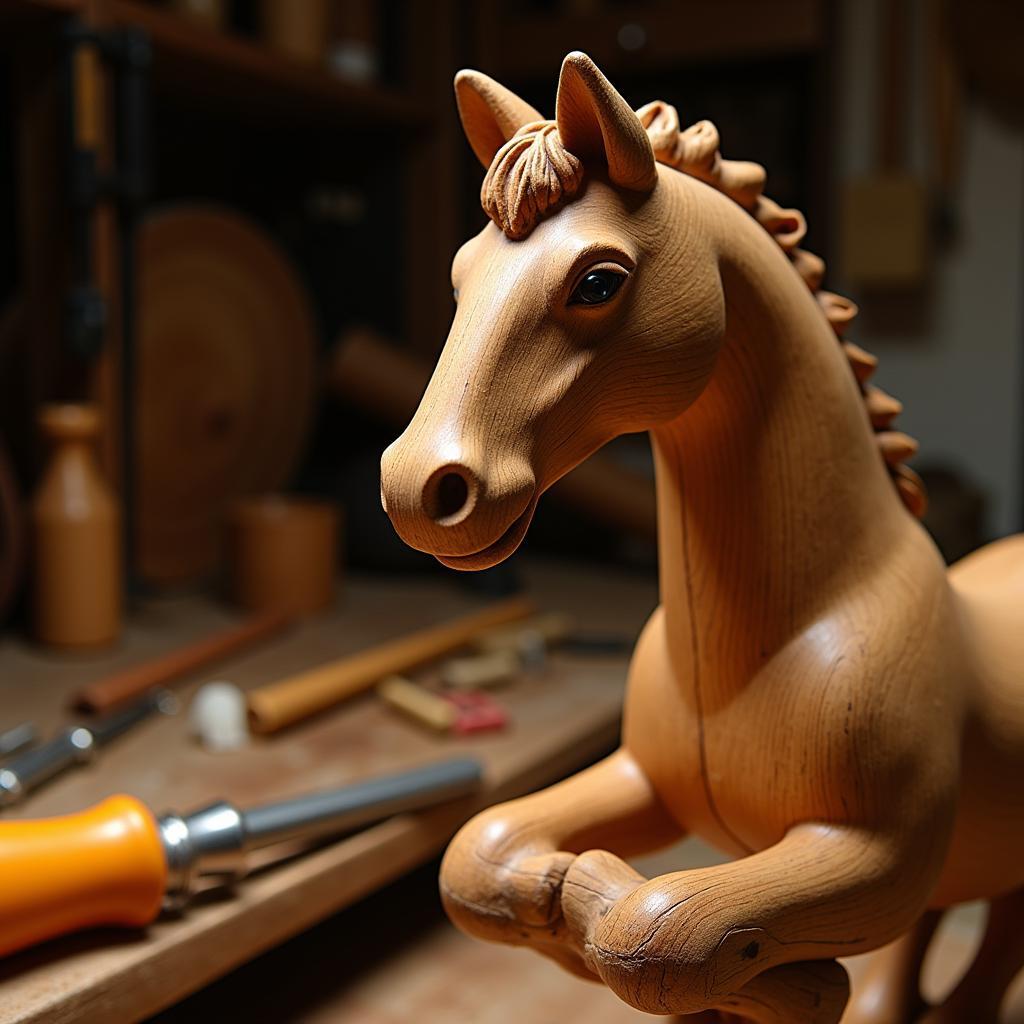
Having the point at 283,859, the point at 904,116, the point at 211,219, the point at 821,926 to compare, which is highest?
the point at 904,116

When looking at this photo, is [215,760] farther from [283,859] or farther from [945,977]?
[945,977]

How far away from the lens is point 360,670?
1.07 meters

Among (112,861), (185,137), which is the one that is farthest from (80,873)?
(185,137)

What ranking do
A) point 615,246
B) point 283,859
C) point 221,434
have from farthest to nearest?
point 221,434
point 283,859
point 615,246

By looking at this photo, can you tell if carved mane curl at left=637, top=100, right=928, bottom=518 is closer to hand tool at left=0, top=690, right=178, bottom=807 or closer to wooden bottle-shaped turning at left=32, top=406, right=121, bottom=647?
hand tool at left=0, top=690, right=178, bottom=807

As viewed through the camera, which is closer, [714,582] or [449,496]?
[449,496]

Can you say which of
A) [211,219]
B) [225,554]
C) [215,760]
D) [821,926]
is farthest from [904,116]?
[821,926]

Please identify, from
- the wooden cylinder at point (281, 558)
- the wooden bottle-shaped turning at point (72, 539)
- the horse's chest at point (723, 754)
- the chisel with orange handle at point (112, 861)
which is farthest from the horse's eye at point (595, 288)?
the wooden cylinder at point (281, 558)

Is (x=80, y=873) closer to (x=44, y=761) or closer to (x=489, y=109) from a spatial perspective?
(x=44, y=761)

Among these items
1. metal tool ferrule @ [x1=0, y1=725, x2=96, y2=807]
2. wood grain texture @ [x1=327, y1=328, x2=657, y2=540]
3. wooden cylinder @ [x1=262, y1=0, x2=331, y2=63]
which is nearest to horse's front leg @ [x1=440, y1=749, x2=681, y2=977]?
metal tool ferrule @ [x1=0, y1=725, x2=96, y2=807]

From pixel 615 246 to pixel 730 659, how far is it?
0.19m

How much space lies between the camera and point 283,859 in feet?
2.44

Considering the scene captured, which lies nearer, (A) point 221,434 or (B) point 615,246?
(B) point 615,246

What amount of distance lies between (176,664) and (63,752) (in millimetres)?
250
